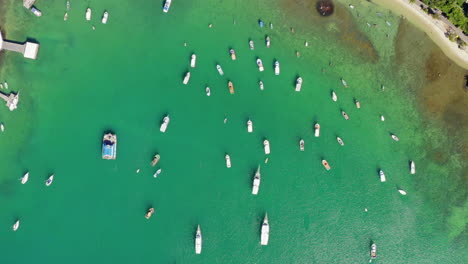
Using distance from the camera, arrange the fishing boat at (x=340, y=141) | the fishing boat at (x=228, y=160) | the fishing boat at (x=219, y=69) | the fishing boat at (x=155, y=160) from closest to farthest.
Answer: the fishing boat at (x=155, y=160), the fishing boat at (x=228, y=160), the fishing boat at (x=219, y=69), the fishing boat at (x=340, y=141)

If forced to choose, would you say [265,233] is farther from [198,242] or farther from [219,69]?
[219,69]

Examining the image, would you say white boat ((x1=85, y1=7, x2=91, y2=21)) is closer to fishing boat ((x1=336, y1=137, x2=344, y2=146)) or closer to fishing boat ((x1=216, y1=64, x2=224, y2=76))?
fishing boat ((x1=216, y1=64, x2=224, y2=76))

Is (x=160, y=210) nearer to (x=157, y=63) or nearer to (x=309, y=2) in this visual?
(x=157, y=63)

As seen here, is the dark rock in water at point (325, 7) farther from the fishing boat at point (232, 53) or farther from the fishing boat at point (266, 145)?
the fishing boat at point (266, 145)

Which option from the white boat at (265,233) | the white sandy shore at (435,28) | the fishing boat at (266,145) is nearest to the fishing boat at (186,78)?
the fishing boat at (266,145)

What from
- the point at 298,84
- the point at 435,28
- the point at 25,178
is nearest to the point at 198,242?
the point at 25,178

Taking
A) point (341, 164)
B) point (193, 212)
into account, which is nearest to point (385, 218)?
point (341, 164)
